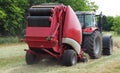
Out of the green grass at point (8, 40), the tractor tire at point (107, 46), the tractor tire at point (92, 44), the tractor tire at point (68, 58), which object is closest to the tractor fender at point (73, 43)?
the tractor tire at point (68, 58)

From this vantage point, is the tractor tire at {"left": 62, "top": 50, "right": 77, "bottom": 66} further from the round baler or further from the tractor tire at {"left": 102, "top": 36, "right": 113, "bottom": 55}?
the tractor tire at {"left": 102, "top": 36, "right": 113, "bottom": 55}

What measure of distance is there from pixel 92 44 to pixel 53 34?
3.18m

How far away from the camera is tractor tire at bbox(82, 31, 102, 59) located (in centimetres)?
1695

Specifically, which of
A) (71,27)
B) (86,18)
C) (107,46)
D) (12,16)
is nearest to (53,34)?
(71,27)

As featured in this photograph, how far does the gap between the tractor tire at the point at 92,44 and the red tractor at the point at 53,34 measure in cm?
98

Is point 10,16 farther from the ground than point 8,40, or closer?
farther from the ground

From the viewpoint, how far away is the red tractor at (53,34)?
47.2 feet

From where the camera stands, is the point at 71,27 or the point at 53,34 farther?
the point at 71,27

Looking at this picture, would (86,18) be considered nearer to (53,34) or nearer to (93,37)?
(93,37)

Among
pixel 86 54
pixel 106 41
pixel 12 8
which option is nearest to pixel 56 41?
pixel 86 54

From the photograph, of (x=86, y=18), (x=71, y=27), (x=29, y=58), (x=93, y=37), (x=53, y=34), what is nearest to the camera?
(x=53, y=34)

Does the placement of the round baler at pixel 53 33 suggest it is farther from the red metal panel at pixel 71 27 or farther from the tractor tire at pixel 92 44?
the tractor tire at pixel 92 44

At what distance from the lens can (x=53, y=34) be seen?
14.3 metres

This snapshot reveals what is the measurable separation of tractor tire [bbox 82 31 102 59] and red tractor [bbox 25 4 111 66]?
981 millimetres
